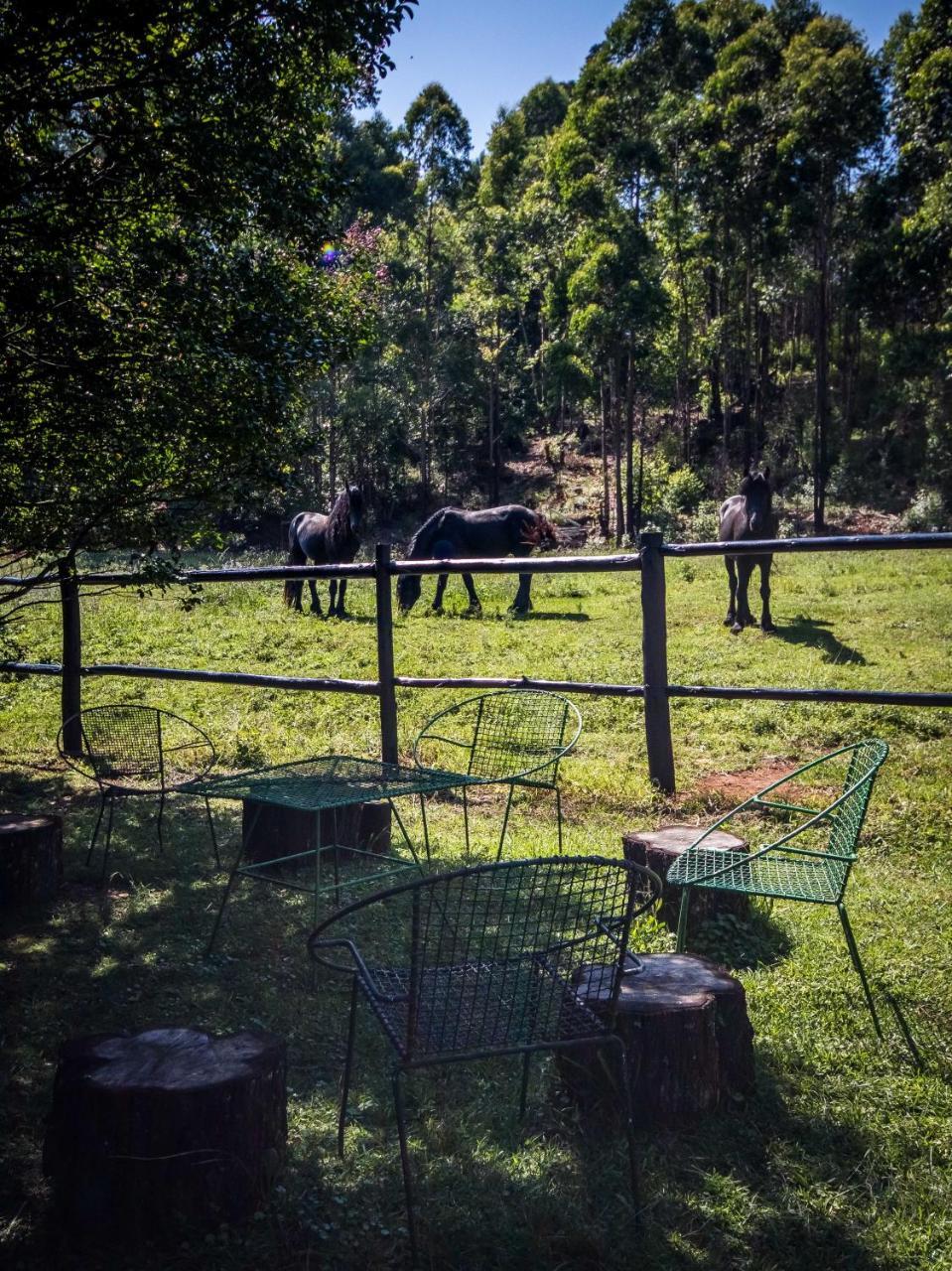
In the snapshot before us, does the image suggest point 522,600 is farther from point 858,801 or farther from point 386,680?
point 858,801

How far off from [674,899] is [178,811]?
3364mm

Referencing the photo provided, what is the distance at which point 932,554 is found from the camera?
17.9m

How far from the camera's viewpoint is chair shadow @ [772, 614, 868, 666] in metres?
10.2

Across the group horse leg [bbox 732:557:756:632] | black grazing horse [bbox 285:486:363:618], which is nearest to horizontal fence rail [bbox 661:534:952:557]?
horse leg [bbox 732:557:756:632]

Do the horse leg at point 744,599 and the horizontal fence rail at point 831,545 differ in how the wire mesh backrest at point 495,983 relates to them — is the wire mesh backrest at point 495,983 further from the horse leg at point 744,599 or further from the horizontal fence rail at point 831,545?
the horse leg at point 744,599

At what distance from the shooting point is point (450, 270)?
35.9 meters

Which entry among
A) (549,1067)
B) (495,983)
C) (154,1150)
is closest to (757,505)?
(549,1067)

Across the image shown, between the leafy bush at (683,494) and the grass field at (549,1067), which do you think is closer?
the grass field at (549,1067)

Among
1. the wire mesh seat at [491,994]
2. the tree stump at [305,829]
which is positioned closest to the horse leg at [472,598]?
the tree stump at [305,829]

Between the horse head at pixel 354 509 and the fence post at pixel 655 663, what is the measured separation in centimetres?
937

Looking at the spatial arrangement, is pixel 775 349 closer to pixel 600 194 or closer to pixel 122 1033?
pixel 600 194

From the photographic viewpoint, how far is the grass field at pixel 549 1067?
102 inches

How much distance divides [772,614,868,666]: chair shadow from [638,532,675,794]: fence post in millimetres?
4123

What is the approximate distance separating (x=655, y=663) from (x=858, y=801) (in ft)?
8.88
